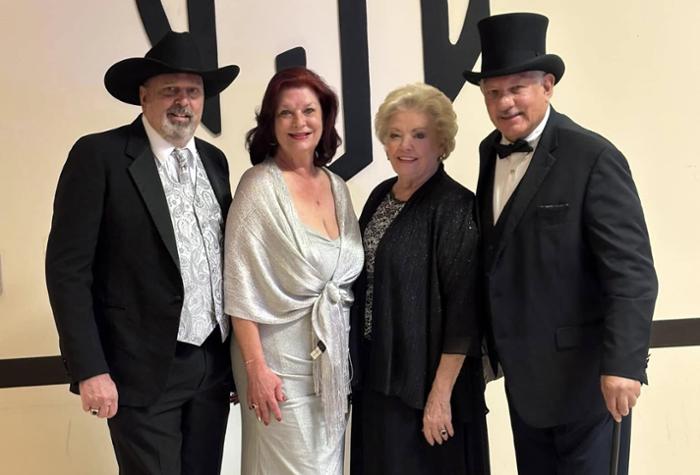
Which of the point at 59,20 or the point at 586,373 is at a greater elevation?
the point at 59,20

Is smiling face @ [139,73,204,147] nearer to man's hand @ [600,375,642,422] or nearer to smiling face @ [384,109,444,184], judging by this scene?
smiling face @ [384,109,444,184]

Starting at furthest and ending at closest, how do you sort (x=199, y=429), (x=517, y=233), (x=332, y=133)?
(x=332, y=133)
(x=199, y=429)
(x=517, y=233)

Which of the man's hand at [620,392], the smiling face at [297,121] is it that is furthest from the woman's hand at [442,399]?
the smiling face at [297,121]

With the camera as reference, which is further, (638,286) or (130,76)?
(130,76)

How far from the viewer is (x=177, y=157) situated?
1658mm

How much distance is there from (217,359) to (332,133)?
70 centimetres

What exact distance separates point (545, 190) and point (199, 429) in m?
1.06

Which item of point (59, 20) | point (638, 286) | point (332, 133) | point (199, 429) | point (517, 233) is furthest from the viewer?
point (59, 20)

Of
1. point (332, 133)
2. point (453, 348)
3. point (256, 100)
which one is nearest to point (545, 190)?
point (453, 348)

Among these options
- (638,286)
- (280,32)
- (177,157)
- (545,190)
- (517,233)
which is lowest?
(638,286)

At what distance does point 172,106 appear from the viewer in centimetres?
165

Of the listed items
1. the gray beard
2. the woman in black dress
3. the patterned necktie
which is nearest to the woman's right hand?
the woman in black dress

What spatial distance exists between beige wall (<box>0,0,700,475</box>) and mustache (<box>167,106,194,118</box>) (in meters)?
0.74

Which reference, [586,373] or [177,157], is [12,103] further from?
[586,373]
